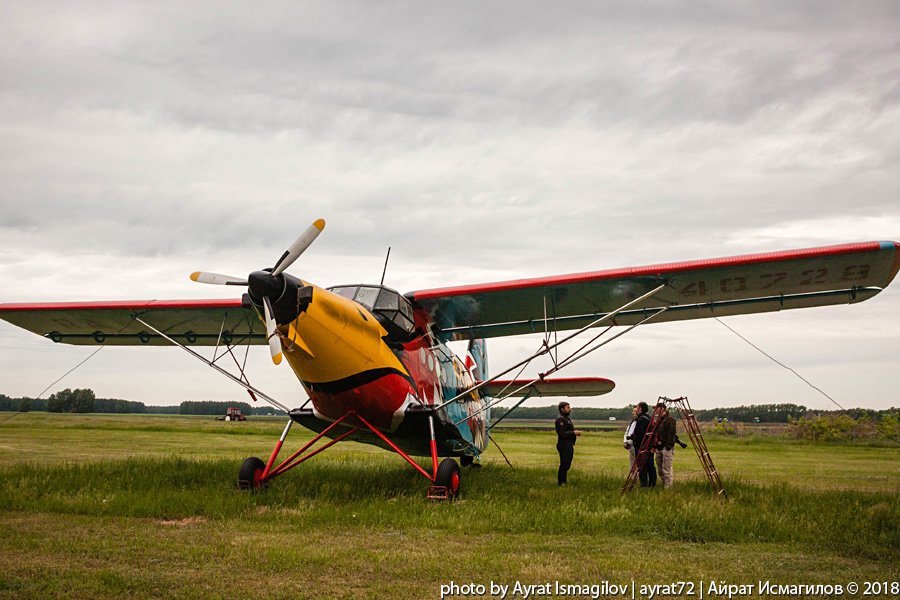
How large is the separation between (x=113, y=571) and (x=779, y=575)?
215 inches

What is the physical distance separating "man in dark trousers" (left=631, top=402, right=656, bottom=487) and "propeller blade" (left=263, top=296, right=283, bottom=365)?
22.9 feet

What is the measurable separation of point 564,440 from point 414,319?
147 inches

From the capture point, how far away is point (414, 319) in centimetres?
1143

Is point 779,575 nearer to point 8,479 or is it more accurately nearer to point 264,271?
point 264,271

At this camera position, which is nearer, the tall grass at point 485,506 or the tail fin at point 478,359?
the tall grass at point 485,506

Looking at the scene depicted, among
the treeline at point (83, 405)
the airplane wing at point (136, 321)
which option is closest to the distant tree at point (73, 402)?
the treeline at point (83, 405)

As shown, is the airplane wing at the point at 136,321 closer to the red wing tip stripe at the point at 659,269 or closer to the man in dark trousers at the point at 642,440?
the red wing tip stripe at the point at 659,269

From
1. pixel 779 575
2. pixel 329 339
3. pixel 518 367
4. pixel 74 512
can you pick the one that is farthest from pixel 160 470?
pixel 779 575

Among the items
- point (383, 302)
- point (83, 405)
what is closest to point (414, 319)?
point (383, 302)

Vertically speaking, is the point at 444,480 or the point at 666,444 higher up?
the point at 666,444

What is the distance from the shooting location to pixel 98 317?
1330 centimetres

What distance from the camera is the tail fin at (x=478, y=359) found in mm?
15688

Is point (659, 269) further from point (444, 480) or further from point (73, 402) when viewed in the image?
point (73, 402)

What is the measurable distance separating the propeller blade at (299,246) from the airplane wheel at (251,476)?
3485 millimetres
